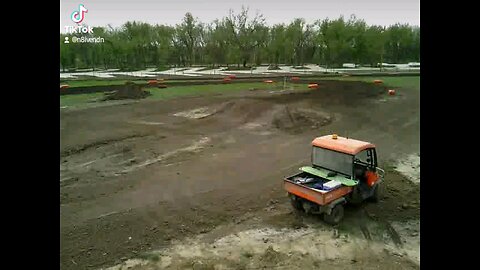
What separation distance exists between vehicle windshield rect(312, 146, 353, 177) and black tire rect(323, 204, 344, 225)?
0.97m

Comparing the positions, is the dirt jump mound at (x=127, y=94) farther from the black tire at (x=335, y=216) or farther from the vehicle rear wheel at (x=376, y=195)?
the black tire at (x=335, y=216)

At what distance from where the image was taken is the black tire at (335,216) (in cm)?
961

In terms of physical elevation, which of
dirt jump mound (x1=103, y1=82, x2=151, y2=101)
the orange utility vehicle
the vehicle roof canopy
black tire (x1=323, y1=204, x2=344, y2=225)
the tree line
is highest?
the tree line

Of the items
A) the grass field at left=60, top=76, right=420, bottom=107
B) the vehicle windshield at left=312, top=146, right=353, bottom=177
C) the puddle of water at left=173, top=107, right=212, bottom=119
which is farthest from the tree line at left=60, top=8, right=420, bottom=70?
the vehicle windshield at left=312, top=146, right=353, bottom=177

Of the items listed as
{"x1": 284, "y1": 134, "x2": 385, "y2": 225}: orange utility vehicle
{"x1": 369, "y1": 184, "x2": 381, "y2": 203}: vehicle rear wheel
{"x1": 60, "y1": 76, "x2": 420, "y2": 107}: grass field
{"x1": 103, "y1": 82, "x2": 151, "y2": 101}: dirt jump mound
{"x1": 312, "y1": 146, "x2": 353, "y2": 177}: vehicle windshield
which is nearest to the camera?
{"x1": 284, "y1": 134, "x2": 385, "y2": 225}: orange utility vehicle

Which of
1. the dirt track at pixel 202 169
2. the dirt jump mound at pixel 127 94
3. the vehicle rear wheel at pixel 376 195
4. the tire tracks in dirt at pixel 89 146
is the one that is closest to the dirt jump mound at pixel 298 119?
the dirt track at pixel 202 169

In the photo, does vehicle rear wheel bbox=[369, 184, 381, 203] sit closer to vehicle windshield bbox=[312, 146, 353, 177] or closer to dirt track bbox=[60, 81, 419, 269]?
dirt track bbox=[60, 81, 419, 269]

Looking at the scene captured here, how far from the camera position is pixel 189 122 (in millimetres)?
21750

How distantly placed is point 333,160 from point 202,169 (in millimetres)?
5727

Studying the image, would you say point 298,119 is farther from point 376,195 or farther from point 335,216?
point 335,216

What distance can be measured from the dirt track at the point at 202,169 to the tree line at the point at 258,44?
29.0 metres

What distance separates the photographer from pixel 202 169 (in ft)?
46.5

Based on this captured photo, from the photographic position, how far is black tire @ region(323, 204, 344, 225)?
9609 millimetres
